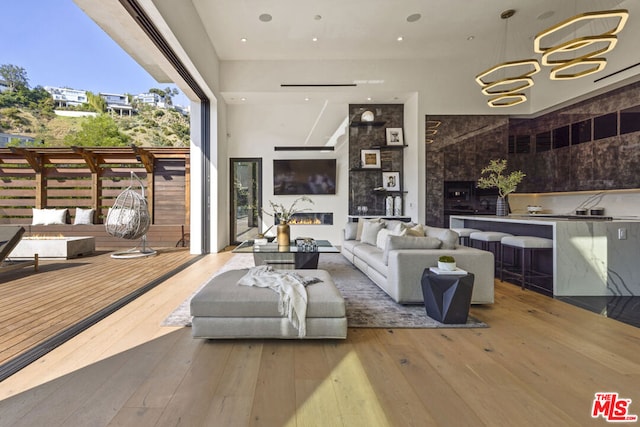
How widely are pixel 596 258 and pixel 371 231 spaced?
2759 mm

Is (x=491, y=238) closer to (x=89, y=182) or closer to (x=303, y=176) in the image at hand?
(x=303, y=176)

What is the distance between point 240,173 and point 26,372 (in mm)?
5891

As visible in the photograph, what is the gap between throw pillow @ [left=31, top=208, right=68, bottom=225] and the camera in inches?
273

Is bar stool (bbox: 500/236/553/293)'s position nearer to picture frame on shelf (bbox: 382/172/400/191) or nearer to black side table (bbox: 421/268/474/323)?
black side table (bbox: 421/268/474/323)

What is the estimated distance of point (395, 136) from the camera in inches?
267

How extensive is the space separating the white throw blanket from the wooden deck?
1.50 m

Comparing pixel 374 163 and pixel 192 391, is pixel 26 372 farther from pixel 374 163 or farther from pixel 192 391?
pixel 374 163

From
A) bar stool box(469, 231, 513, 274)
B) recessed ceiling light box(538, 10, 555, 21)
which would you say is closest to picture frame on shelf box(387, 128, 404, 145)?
bar stool box(469, 231, 513, 274)

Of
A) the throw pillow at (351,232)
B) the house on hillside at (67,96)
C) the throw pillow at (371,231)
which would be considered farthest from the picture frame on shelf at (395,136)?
the house on hillside at (67,96)

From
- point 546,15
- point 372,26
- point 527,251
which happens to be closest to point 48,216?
point 372,26

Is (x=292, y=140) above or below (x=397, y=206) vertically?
above

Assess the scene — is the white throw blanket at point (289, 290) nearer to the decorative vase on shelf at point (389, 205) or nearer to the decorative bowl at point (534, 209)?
the decorative vase on shelf at point (389, 205)

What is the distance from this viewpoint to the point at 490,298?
2.95 meters

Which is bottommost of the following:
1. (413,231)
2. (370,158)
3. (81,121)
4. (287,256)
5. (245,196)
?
(287,256)
